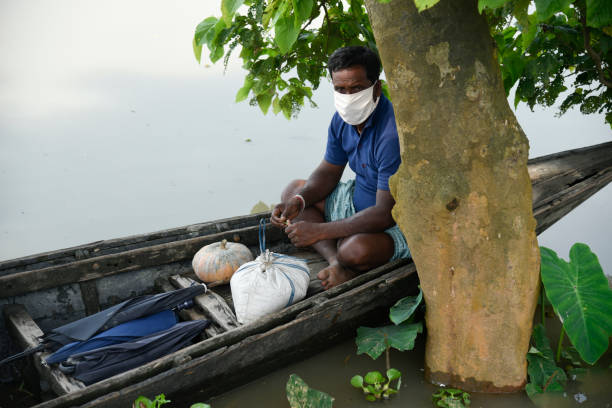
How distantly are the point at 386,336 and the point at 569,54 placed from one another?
7.31ft

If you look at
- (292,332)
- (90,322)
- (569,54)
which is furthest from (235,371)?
(569,54)

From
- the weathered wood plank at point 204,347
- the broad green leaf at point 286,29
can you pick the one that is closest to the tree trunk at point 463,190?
the broad green leaf at point 286,29

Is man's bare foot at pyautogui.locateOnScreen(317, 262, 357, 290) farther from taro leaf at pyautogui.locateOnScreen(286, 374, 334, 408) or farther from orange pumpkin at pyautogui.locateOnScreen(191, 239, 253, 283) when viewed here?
taro leaf at pyautogui.locateOnScreen(286, 374, 334, 408)

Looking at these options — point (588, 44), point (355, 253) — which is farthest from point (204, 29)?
point (588, 44)

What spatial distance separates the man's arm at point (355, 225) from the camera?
277cm

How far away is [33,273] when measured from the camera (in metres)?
2.57

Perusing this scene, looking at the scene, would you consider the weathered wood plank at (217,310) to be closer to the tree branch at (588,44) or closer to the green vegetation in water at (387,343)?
the green vegetation in water at (387,343)

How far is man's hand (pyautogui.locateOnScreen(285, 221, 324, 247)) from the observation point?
2836 mm

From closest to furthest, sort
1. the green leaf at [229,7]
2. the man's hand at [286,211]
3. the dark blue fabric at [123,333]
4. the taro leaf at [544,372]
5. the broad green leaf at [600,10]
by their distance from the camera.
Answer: the broad green leaf at [600,10] < the green leaf at [229,7] < the dark blue fabric at [123,333] < the taro leaf at [544,372] < the man's hand at [286,211]

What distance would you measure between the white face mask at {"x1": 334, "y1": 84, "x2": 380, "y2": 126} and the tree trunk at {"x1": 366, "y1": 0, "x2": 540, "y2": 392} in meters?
0.66

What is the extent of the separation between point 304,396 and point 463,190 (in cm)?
108

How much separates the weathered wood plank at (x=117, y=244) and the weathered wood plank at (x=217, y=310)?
61 cm

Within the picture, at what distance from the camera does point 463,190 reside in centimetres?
204

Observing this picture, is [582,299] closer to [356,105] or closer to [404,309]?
[404,309]
